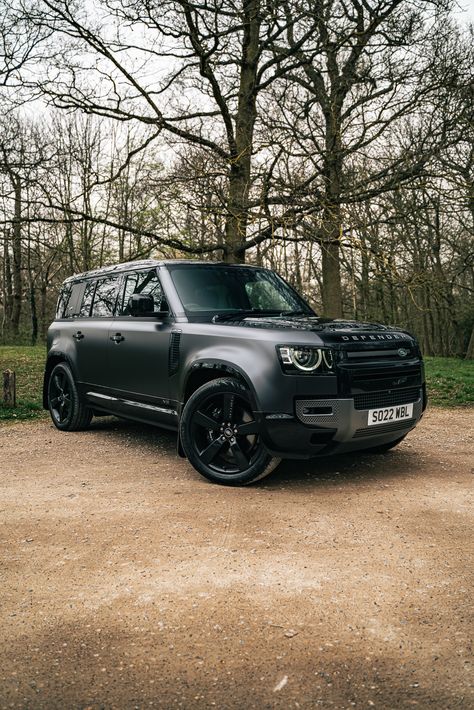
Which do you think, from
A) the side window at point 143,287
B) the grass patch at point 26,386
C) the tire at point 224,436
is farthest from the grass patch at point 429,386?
the tire at point 224,436

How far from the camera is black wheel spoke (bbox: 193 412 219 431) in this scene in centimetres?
511

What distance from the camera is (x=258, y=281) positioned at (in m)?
6.50

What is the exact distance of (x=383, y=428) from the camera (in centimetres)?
503

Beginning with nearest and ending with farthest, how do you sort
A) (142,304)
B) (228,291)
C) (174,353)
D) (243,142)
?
(174,353) → (142,304) → (228,291) → (243,142)

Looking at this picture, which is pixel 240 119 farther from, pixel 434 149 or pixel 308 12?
pixel 434 149

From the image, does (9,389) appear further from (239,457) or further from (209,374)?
(239,457)

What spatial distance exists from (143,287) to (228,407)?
76.2 inches

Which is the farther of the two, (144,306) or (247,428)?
(144,306)

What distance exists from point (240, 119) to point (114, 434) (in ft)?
20.0

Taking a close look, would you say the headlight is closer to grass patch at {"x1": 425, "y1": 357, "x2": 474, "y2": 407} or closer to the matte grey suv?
the matte grey suv

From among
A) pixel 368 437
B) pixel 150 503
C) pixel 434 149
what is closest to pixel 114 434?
pixel 150 503

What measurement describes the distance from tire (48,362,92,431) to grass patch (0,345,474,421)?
119 cm

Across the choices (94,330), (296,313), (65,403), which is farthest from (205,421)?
(65,403)

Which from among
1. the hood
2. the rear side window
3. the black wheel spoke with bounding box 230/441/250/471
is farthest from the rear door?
the black wheel spoke with bounding box 230/441/250/471
